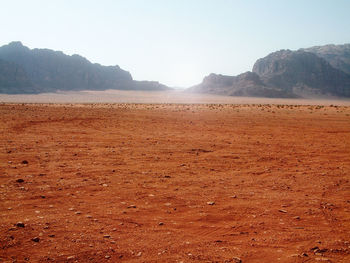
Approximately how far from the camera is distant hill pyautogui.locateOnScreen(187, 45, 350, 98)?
158 m

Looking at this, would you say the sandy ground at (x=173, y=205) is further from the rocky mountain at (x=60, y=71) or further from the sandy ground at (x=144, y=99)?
the rocky mountain at (x=60, y=71)

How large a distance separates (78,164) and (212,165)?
427cm

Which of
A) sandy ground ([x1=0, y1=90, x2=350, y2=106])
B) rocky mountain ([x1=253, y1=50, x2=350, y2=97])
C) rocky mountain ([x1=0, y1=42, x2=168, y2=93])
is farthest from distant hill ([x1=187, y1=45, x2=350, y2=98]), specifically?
rocky mountain ([x1=0, y1=42, x2=168, y2=93])

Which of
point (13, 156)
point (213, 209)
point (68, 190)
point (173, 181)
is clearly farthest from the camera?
point (13, 156)

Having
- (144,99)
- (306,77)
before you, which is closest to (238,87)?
(306,77)

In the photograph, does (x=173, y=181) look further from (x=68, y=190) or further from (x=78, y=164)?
(x=78, y=164)

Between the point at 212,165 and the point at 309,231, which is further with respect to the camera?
the point at 212,165

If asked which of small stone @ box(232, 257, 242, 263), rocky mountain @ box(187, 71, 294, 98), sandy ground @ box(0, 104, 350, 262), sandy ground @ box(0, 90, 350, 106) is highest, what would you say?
rocky mountain @ box(187, 71, 294, 98)

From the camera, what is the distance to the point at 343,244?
4.58 metres

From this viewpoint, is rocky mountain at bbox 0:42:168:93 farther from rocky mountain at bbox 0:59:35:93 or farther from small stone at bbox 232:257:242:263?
small stone at bbox 232:257:242:263

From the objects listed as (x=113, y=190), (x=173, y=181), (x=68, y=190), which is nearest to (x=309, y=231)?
(x=173, y=181)

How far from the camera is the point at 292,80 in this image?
7160 inches

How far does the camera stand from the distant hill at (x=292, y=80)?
15850 centimetres

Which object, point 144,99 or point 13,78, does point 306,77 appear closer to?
point 144,99
